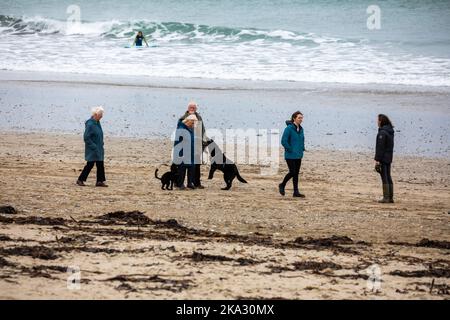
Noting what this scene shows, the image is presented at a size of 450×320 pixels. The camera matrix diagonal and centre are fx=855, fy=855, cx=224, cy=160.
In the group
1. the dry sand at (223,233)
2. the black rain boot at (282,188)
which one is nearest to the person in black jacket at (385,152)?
the dry sand at (223,233)

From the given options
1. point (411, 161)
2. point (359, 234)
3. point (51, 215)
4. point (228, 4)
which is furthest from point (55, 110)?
point (228, 4)

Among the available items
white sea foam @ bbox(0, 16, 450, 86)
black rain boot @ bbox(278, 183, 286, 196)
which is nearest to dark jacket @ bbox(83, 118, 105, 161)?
black rain boot @ bbox(278, 183, 286, 196)

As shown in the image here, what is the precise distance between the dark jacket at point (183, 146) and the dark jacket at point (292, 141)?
164 centimetres

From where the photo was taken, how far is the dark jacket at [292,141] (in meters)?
14.2

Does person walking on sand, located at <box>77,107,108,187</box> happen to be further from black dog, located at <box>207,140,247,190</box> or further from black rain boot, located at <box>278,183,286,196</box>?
black rain boot, located at <box>278,183,286,196</box>

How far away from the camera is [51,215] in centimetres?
1190

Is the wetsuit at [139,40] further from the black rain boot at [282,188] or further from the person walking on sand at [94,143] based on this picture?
the black rain boot at [282,188]

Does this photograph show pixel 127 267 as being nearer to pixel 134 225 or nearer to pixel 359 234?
pixel 134 225

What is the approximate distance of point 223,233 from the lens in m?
11.2

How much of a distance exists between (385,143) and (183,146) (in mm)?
3433

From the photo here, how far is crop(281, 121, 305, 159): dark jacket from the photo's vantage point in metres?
14.2

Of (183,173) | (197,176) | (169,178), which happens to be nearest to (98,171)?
(169,178)

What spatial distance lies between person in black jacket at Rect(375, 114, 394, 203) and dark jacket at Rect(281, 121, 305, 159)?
4.19 feet

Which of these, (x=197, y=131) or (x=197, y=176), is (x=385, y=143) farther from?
(x=197, y=176)
